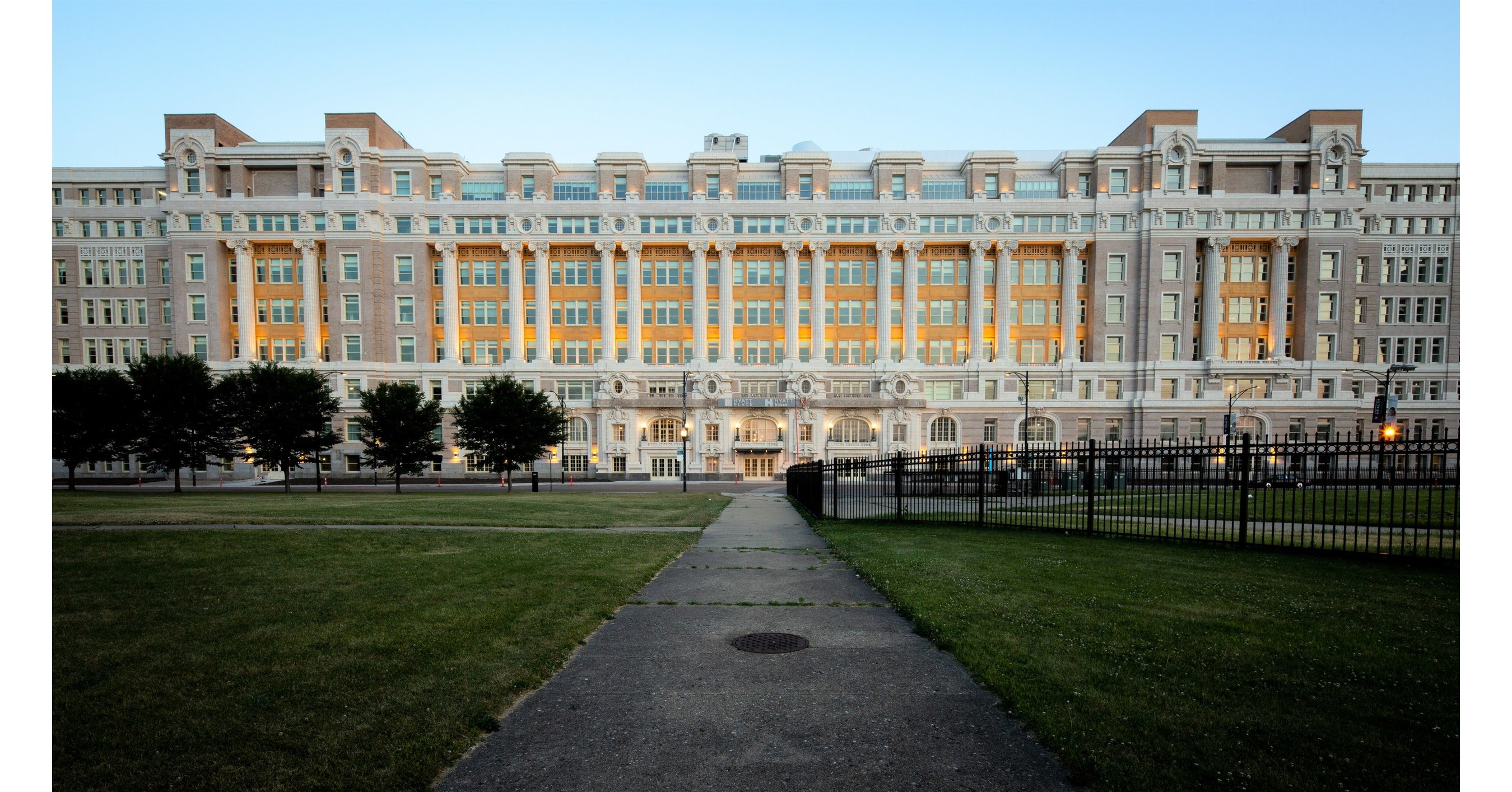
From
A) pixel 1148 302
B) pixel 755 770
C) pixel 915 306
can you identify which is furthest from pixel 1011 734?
pixel 1148 302

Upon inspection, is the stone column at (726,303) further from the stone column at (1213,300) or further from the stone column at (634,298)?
the stone column at (1213,300)

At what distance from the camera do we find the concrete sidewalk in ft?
14.3

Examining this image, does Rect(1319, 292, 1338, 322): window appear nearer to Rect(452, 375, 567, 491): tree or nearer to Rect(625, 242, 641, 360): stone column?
Rect(625, 242, 641, 360): stone column

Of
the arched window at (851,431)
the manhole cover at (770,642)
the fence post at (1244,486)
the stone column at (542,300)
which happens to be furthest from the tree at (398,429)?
the fence post at (1244,486)

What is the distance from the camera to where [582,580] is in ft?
33.6

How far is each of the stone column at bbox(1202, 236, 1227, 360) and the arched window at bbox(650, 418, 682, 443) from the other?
55879 millimetres

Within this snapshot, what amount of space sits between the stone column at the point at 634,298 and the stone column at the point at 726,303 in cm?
898

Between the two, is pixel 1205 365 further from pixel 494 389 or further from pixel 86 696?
pixel 86 696

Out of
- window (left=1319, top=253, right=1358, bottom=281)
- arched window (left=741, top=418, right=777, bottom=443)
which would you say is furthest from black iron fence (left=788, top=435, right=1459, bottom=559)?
window (left=1319, top=253, right=1358, bottom=281)

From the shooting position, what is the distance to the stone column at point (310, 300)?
61.9 meters

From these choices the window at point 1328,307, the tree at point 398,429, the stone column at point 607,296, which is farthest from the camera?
the stone column at point 607,296

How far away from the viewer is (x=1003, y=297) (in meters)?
64.0

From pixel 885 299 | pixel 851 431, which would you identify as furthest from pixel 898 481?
pixel 885 299

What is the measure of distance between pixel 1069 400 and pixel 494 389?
55802 mm
